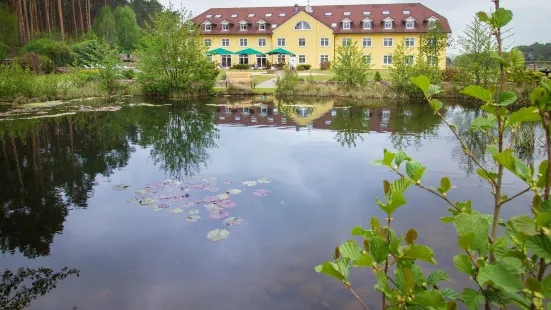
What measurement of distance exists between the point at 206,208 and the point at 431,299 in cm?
527

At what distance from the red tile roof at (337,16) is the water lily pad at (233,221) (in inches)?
1796

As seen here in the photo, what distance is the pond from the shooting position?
4359 mm

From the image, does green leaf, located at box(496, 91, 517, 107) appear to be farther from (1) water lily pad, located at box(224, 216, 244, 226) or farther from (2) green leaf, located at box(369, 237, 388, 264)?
(1) water lily pad, located at box(224, 216, 244, 226)

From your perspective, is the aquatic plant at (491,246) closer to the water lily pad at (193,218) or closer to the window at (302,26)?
the water lily pad at (193,218)

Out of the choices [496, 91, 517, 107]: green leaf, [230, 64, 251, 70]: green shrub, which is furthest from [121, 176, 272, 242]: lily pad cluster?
[230, 64, 251, 70]: green shrub

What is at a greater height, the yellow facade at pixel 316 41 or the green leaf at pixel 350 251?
the yellow facade at pixel 316 41

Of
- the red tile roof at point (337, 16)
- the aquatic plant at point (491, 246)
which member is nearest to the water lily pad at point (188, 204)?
the aquatic plant at point (491, 246)

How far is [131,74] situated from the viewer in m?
31.1

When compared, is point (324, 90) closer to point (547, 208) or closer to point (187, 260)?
point (187, 260)

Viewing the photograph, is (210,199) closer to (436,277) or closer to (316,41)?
(436,277)

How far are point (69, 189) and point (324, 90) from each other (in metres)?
21.2

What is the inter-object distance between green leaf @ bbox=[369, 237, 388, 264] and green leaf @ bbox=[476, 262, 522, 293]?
379mm

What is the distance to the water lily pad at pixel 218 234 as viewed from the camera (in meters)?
5.45

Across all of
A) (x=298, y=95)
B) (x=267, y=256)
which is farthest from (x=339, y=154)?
(x=298, y=95)
